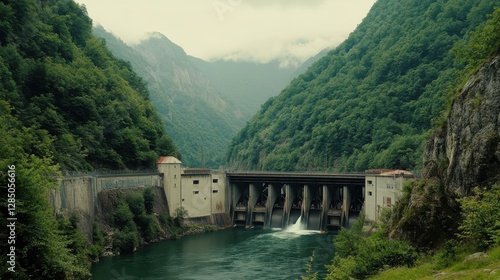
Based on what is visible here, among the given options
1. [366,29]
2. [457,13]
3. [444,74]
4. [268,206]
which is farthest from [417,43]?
[268,206]

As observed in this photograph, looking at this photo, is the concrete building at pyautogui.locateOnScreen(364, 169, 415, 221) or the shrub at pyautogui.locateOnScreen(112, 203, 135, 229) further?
the concrete building at pyautogui.locateOnScreen(364, 169, 415, 221)

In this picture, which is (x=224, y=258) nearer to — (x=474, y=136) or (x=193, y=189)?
(x=193, y=189)

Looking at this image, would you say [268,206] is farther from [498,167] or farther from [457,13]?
[457,13]

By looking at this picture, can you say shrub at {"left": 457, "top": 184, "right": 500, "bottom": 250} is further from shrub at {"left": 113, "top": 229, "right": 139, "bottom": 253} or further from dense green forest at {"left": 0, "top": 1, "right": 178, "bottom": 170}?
dense green forest at {"left": 0, "top": 1, "right": 178, "bottom": 170}

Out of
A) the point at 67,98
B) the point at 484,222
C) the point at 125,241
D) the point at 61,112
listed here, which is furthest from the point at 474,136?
the point at 67,98

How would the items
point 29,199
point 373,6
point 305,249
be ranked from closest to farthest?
point 29,199 → point 305,249 → point 373,6

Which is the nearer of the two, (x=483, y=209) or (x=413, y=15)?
(x=483, y=209)

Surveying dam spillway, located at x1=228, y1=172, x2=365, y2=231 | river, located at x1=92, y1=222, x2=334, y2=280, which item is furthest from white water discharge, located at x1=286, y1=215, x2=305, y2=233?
river, located at x1=92, y1=222, x2=334, y2=280
